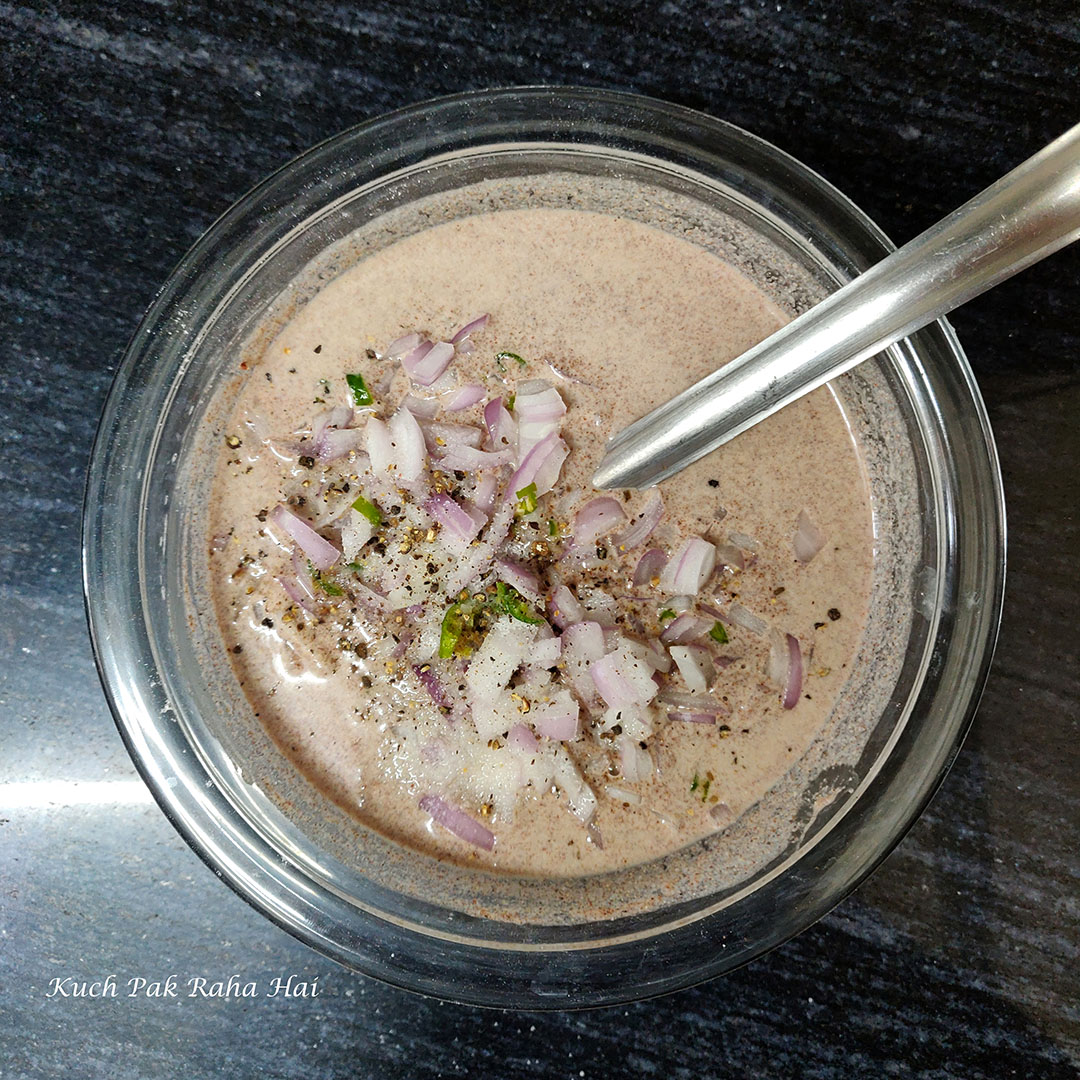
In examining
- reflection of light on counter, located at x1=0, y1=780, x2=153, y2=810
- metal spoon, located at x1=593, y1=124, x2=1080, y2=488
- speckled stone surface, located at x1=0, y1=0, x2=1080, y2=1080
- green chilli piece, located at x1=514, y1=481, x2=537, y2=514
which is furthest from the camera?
reflection of light on counter, located at x1=0, y1=780, x2=153, y2=810

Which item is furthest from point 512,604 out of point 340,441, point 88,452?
point 88,452

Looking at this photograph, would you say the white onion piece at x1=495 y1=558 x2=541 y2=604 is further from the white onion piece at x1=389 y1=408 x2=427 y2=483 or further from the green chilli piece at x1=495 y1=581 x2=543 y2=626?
the white onion piece at x1=389 y1=408 x2=427 y2=483

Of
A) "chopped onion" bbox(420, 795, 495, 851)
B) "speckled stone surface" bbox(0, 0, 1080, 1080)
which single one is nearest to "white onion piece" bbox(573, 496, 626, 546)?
"chopped onion" bbox(420, 795, 495, 851)

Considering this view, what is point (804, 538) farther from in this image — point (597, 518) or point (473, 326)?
point (473, 326)

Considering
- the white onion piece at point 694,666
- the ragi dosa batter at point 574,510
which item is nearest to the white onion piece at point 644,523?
the ragi dosa batter at point 574,510

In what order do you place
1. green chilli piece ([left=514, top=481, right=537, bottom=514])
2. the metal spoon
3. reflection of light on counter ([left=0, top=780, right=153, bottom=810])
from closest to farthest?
the metal spoon < green chilli piece ([left=514, top=481, right=537, bottom=514]) < reflection of light on counter ([left=0, top=780, right=153, bottom=810])

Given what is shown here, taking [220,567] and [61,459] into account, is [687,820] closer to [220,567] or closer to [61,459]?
[220,567]
